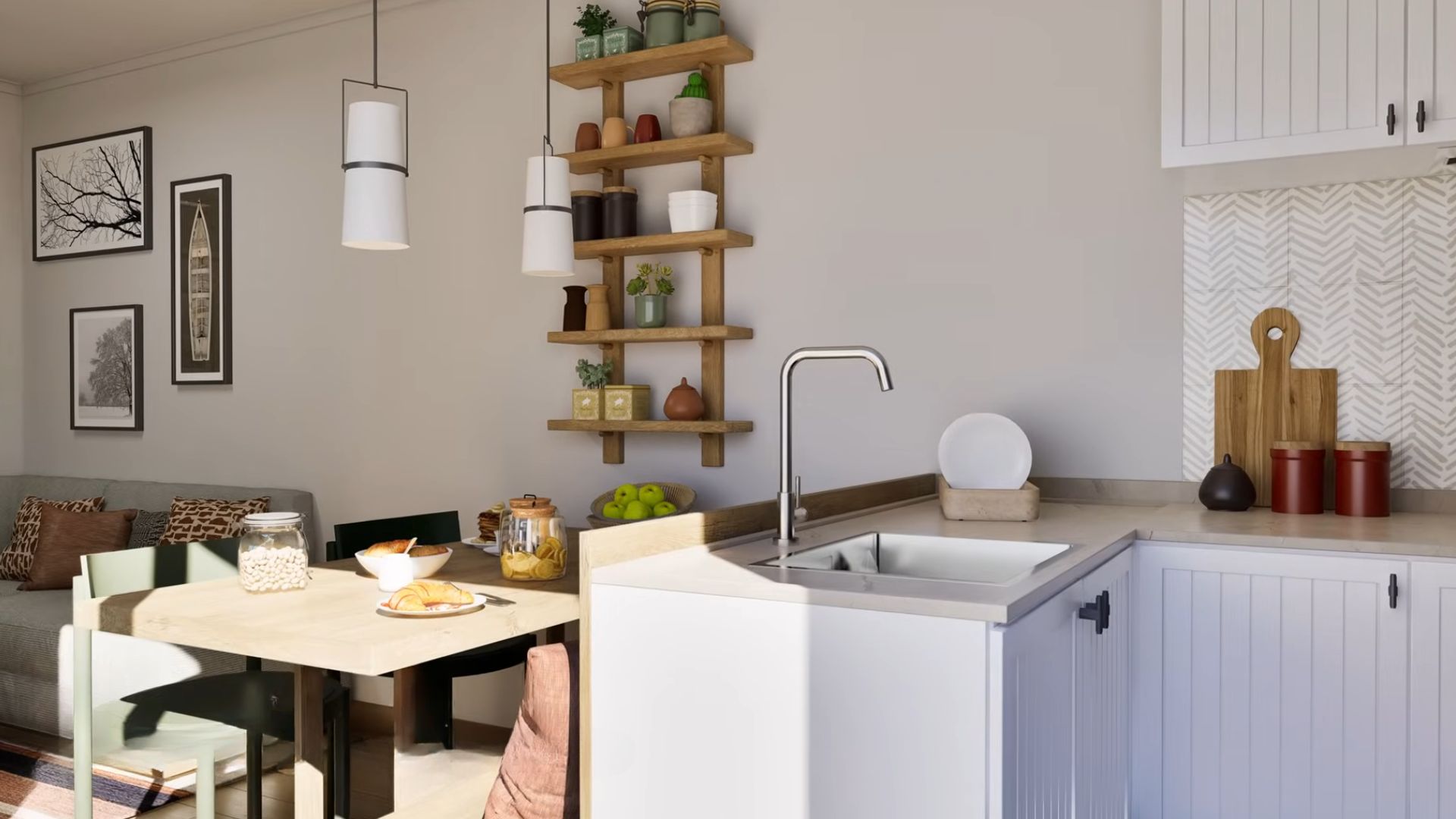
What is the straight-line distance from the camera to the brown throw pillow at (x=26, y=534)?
4441 mm

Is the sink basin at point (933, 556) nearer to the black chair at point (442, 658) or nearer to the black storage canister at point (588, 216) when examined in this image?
the black chair at point (442, 658)

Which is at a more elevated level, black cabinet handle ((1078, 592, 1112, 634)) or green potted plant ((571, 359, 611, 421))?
green potted plant ((571, 359, 611, 421))

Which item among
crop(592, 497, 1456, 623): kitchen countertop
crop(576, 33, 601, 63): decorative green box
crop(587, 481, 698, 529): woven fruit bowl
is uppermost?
crop(576, 33, 601, 63): decorative green box

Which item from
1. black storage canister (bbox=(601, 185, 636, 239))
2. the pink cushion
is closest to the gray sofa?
black storage canister (bbox=(601, 185, 636, 239))

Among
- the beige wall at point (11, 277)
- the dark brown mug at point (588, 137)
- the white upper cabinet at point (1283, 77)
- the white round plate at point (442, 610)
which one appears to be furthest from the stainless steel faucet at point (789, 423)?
the beige wall at point (11, 277)

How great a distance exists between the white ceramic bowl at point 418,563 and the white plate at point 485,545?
1.14ft

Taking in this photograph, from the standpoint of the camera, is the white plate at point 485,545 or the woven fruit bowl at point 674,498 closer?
the white plate at point 485,545

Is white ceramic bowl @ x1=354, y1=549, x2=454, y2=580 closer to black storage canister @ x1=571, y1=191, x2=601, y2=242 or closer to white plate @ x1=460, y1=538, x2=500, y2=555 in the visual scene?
white plate @ x1=460, y1=538, x2=500, y2=555

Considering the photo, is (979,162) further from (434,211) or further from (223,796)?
(223,796)

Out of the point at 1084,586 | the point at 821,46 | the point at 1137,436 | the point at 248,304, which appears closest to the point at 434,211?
the point at 248,304

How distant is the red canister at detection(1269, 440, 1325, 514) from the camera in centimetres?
258

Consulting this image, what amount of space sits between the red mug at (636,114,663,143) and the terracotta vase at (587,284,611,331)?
19.0 inches

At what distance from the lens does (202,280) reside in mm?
4684

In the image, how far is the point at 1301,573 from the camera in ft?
7.08
